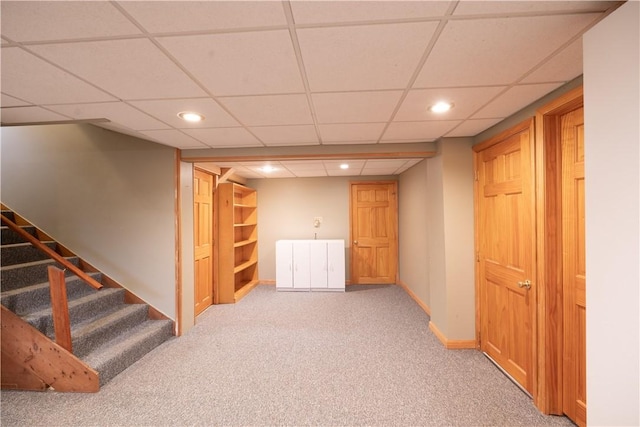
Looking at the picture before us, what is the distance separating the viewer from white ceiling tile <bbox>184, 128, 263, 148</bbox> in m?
2.66

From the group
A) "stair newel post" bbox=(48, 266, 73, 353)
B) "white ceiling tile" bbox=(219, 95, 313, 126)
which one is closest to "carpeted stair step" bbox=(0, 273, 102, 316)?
"stair newel post" bbox=(48, 266, 73, 353)

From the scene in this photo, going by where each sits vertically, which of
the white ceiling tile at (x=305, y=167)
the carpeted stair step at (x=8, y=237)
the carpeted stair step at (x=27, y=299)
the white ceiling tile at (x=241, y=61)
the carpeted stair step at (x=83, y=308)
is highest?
the white ceiling tile at (x=241, y=61)

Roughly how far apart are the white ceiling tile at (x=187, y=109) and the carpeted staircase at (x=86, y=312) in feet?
6.83

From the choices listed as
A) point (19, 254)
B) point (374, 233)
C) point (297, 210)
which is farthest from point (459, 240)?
point (19, 254)

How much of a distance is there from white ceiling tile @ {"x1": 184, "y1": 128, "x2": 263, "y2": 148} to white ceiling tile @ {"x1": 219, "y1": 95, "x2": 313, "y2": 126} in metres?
0.32

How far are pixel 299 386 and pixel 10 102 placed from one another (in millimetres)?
3039

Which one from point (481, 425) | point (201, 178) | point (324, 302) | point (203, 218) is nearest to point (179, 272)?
point (203, 218)

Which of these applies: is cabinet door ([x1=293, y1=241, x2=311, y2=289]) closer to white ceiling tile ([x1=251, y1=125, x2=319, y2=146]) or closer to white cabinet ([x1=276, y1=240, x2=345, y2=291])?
white cabinet ([x1=276, y1=240, x2=345, y2=291])

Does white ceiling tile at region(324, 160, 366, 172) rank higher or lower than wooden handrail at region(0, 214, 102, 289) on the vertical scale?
higher

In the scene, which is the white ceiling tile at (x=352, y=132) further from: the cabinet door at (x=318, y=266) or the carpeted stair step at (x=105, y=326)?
the carpeted stair step at (x=105, y=326)

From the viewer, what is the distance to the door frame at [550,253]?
6.32ft

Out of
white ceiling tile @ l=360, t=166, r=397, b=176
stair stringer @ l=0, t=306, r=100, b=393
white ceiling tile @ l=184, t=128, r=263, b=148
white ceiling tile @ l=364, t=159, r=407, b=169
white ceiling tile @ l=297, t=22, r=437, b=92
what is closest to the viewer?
white ceiling tile @ l=297, t=22, r=437, b=92

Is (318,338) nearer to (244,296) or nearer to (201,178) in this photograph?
(244,296)

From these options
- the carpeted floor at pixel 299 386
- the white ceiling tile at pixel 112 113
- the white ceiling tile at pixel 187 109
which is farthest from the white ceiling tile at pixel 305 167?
the carpeted floor at pixel 299 386
